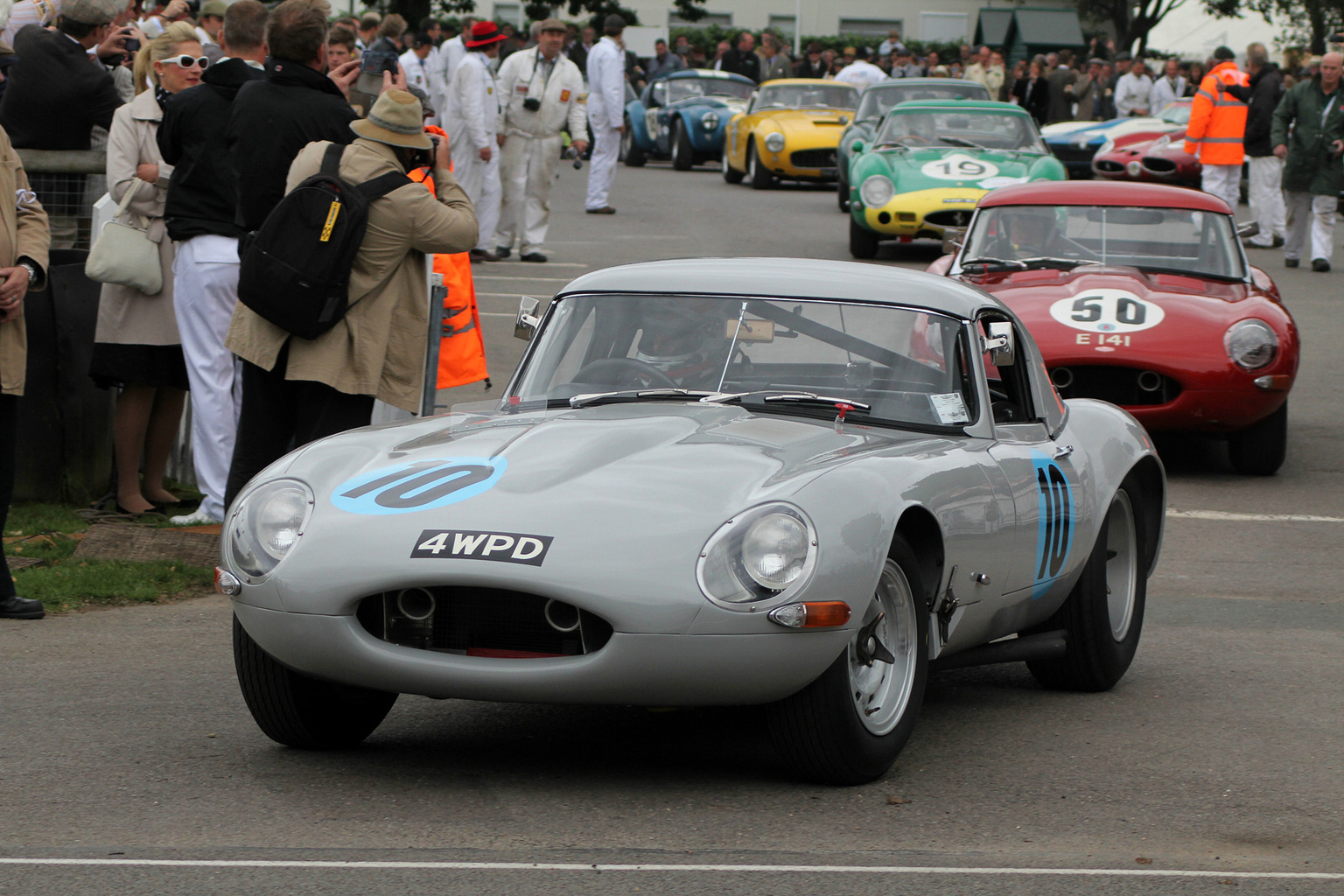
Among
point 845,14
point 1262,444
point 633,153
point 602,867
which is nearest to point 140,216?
point 602,867

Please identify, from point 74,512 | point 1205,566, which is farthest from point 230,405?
point 1205,566

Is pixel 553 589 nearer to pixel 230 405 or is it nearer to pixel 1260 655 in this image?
pixel 1260 655

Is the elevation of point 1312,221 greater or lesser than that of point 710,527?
lesser

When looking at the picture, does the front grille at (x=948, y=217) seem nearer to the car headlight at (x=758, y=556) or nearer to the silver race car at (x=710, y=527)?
the silver race car at (x=710, y=527)

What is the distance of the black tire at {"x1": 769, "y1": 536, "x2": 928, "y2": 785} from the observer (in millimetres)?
4254

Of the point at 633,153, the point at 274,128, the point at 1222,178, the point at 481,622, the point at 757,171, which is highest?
the point at 274,128

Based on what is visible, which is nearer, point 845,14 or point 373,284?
point 373,284

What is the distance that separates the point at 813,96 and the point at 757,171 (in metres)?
1.44

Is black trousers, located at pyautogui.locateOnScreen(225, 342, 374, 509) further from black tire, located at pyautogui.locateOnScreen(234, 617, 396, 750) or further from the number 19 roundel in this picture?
the number 19 roundel

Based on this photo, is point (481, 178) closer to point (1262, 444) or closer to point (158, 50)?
point (1262, 444)

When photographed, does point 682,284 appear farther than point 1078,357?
No

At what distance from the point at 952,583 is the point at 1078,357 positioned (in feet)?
16.7

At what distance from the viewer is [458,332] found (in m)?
7.95

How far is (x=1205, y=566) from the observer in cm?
802
